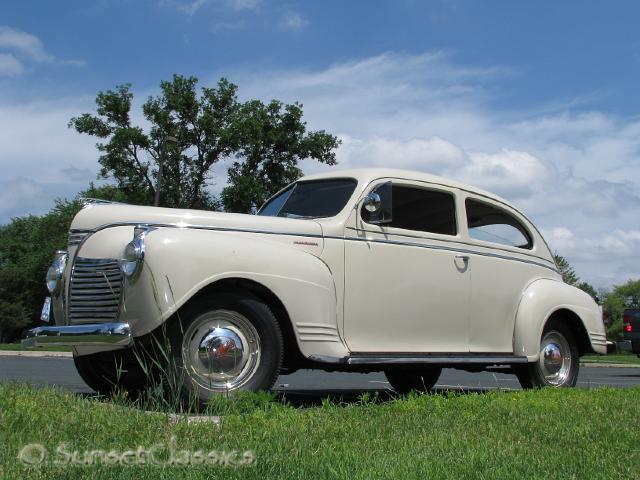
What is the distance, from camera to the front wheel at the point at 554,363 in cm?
687

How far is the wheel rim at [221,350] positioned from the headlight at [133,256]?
0.51 m

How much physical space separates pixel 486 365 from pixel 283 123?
25561 millimetres

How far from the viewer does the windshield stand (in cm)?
599

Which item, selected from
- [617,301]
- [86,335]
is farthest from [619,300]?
[86,335]

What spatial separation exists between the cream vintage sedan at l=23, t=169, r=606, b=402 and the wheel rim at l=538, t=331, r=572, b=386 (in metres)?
0.02

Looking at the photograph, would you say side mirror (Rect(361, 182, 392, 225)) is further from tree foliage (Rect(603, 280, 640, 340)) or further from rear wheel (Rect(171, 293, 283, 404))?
tree foliage (Rect(603, 280, 640, 340))

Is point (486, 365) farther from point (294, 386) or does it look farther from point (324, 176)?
point (294, 386)

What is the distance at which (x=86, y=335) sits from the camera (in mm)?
4473

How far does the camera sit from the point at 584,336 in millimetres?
7309

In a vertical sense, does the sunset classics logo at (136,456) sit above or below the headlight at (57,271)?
below

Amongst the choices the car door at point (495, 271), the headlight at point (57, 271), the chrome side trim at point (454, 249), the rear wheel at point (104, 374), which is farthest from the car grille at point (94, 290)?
the car door at point (495, 271)

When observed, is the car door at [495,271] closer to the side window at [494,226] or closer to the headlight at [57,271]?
the side window at [494,226]

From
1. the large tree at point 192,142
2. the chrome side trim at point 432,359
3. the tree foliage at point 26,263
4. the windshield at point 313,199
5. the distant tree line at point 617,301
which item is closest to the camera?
the chrome side trim at point 432,359

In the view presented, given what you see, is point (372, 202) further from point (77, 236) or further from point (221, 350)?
point (77, 236)
